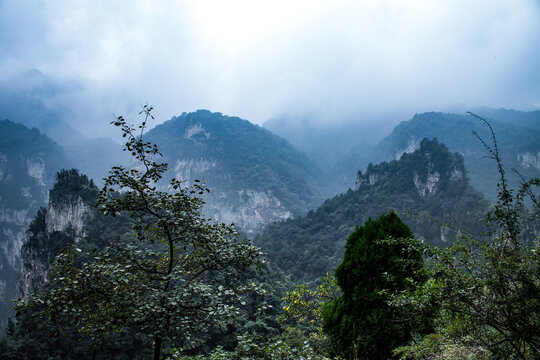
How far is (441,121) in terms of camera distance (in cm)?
14638

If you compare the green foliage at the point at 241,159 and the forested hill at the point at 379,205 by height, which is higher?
the green foliage at the point at 241,159

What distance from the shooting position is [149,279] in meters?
3.70

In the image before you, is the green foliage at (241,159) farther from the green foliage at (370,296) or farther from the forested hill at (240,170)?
the green foliage at (370,296)

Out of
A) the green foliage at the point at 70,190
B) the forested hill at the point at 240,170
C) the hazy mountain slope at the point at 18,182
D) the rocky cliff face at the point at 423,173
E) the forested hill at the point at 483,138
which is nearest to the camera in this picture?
the green foliage at the point at 70,190

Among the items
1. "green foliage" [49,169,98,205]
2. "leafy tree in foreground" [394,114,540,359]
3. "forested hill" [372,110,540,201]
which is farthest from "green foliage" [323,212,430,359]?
"forested hill" [372,110,540,201]

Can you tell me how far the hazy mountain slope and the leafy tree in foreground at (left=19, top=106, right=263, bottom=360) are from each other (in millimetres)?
102938

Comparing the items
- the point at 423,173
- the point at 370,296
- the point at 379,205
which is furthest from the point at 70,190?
the point at 423,173

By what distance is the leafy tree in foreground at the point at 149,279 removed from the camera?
308 centimetres

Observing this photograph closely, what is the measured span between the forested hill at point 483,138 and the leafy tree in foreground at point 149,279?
87613mm

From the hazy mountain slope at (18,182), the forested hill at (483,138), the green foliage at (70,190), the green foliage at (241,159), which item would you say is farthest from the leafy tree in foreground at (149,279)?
the green foliage at (241,159)

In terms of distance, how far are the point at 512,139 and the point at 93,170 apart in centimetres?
24453

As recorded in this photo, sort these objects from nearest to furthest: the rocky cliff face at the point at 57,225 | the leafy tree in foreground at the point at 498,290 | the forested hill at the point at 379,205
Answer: the leafy tree in foreground at the point at 498,290 → the rocky cliff face at the point at 57,225 → the forested hill at the point at 379,205

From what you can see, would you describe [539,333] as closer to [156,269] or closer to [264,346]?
[264,346]

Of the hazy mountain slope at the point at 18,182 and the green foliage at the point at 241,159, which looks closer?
the hazy mountain slope at the point at 18,182
